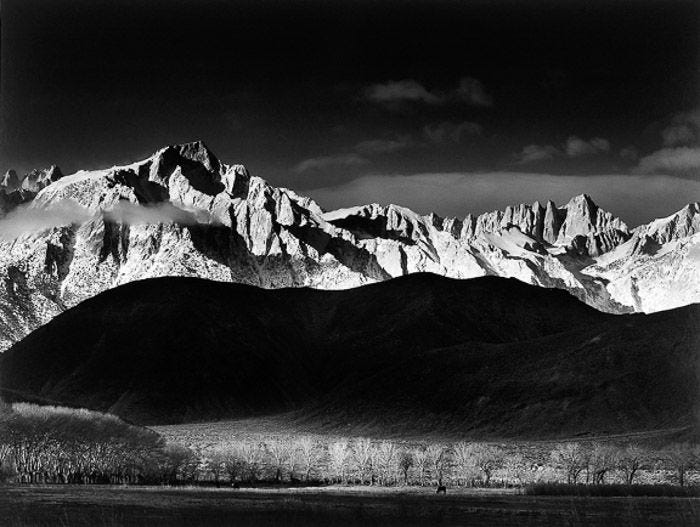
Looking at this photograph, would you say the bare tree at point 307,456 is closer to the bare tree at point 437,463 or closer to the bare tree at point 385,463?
the bare tree at point 385,463

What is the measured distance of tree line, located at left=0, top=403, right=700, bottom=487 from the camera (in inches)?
5901

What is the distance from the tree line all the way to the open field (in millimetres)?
13852

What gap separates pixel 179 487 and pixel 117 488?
819 centimetres

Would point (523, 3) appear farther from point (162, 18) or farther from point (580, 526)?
point (580, 526)

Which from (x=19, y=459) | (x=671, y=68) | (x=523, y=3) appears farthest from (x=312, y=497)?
(x=671, y=68)

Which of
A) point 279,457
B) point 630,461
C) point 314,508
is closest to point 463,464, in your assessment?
point 630,461

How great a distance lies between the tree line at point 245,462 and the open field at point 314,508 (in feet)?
45.4

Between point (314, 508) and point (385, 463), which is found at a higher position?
point (385, 463)

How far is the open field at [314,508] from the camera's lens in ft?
328

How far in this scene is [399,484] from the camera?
14850 cm

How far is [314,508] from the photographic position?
114 m

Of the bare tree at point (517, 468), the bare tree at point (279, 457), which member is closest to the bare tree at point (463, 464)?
the bare tree at point (517, 468)

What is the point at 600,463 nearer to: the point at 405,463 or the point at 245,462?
the point at 405,463

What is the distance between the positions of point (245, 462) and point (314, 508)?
43954mm
